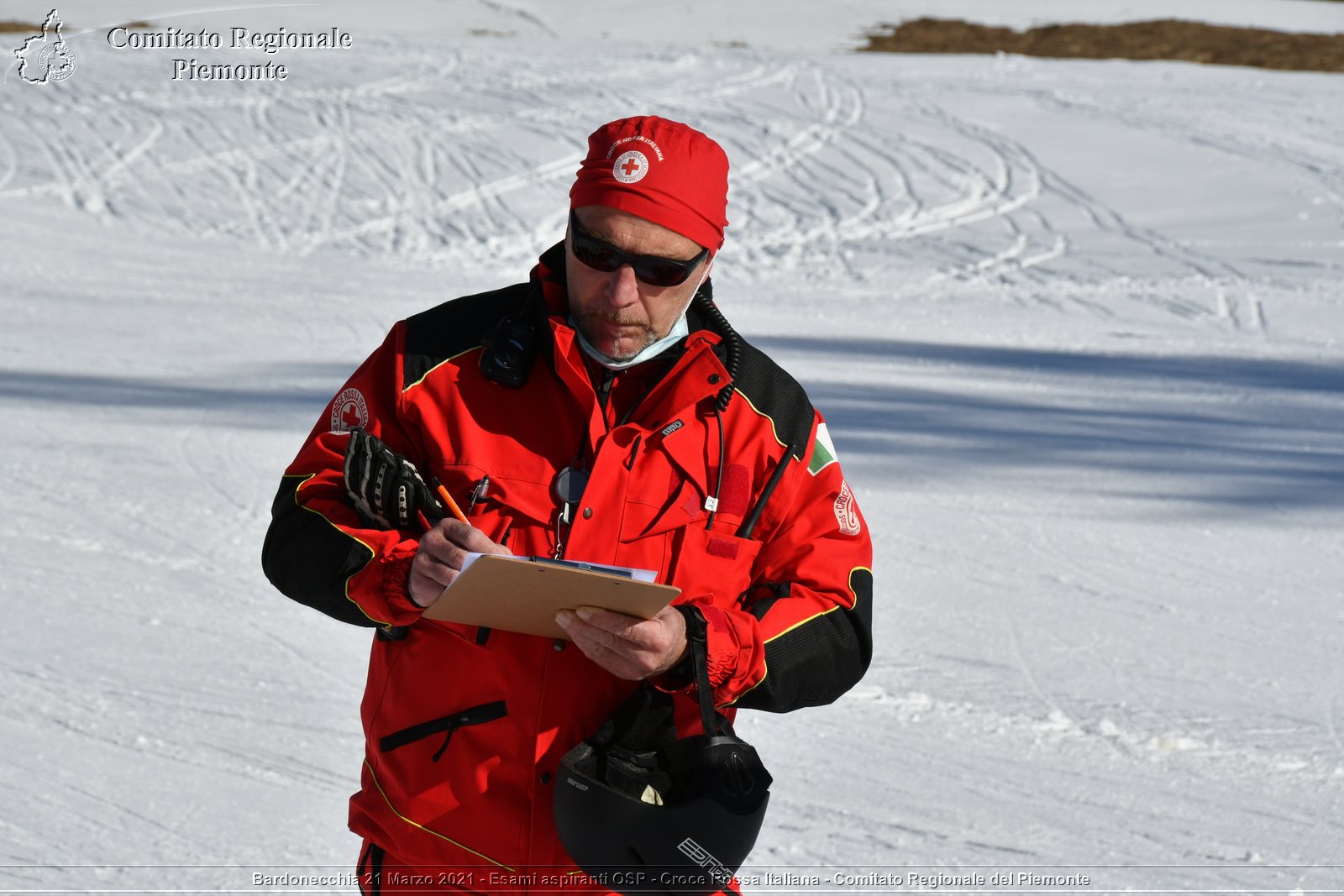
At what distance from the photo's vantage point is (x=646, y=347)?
2068mm

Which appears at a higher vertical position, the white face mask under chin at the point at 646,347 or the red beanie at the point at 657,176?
the red beanie at the point at 657,176

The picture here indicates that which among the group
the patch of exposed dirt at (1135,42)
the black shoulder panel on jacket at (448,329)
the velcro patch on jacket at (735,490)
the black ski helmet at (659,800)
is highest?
the black shoulder panel on jacket at (448,329)

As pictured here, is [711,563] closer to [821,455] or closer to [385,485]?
[821,455]

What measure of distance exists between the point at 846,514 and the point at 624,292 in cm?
46

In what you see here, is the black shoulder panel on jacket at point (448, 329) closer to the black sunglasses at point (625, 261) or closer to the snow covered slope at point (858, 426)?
the black sunglasses at point (625, 261)

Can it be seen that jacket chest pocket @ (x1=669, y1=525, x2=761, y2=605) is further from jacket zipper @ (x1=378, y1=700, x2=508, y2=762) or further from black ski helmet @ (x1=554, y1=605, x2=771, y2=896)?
jacket zipper @ (x1=378, y1=700, x2=508, y2=762)

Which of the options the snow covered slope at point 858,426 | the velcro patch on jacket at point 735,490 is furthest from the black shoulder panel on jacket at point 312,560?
the snow covered slope at point 858,426

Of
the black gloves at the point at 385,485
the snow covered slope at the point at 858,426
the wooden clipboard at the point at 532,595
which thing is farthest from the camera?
the snow covered slope at the point at 858,426

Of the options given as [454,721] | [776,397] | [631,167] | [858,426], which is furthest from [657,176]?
[858,426]

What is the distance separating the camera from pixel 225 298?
1114 centimetres

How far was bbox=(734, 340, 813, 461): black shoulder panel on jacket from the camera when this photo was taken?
2.10 metres

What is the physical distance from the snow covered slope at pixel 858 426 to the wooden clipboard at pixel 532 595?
2.12m

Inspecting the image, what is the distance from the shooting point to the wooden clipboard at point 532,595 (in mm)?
1731

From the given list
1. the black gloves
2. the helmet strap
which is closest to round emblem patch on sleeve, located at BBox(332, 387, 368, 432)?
the black gloves
